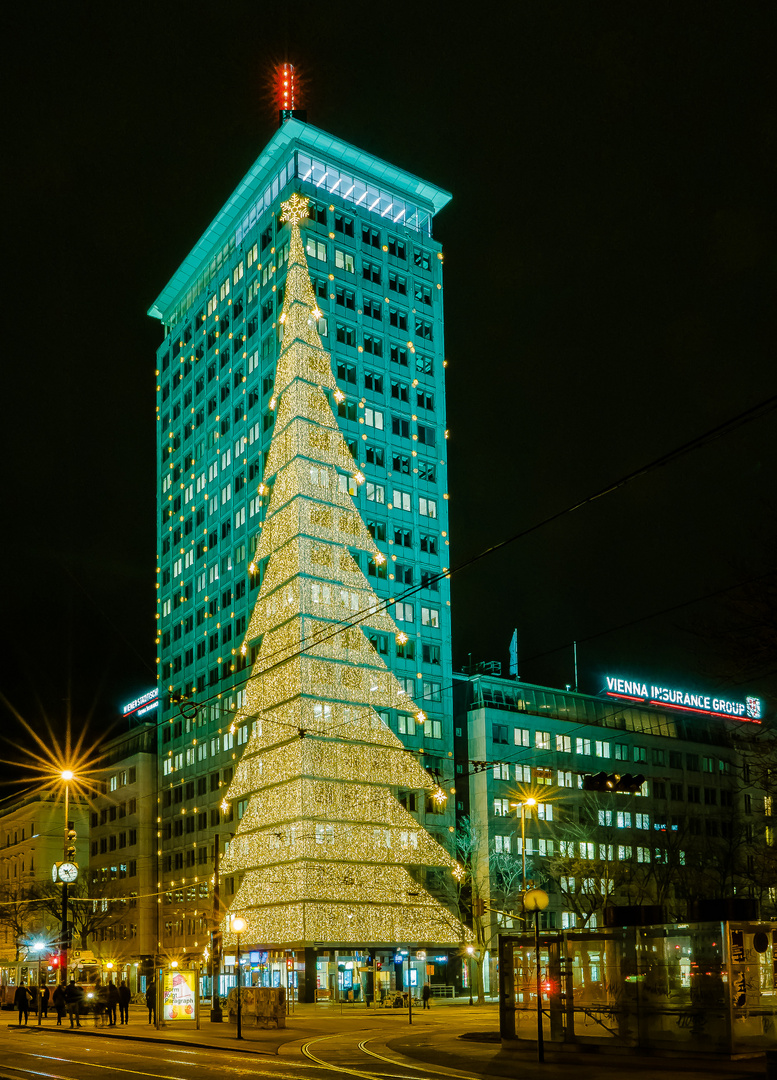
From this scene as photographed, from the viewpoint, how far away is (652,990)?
80.6ft

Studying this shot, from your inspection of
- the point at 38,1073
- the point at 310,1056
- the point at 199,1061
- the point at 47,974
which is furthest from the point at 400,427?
the point at 38,1073

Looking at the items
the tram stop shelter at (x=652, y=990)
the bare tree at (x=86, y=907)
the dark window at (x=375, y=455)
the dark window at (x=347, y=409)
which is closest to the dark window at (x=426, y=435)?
the dark window at (x=375, y=455)

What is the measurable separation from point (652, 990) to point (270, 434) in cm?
6541

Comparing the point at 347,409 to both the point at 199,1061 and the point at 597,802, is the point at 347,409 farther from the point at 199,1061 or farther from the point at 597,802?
the point at 199,1061

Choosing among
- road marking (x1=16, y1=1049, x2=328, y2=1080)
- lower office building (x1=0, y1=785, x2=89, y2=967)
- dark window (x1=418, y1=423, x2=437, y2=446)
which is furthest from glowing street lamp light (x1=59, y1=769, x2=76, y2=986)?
lower office building (x1=0, y1=785, x2=89, y2=967)

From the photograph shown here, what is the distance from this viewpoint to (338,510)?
79.4 metres

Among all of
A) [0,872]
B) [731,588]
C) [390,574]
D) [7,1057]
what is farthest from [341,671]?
[0,872]

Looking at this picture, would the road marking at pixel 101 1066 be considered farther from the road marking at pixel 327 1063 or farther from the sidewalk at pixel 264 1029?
the sidewalk at pixel 264 1029

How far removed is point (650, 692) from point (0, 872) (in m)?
72.7

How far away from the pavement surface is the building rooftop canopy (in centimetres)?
6877

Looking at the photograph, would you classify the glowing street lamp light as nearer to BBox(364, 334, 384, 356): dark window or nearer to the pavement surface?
the pavement surface

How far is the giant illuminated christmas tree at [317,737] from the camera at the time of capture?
71312 millimetres

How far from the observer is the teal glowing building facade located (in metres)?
85.8

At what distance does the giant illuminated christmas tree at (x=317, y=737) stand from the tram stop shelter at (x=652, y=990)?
42.4 m
